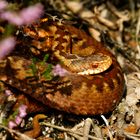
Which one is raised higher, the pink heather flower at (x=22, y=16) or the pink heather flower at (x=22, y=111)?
the pink heather flower at (x=22, y=16)

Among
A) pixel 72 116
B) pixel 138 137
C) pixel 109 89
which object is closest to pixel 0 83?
pixel 72 116

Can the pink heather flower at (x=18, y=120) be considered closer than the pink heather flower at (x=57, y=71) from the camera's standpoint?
Yes

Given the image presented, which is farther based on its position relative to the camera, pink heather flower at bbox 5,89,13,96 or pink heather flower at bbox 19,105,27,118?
pink heather flower at bbox 5,89,13,96

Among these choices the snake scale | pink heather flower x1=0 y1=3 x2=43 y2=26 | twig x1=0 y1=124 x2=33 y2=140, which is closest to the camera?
pink heather flower x1=0 y1=3 x2=43 y2=26

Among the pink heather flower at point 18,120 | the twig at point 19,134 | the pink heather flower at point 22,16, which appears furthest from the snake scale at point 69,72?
the pink heather flower at point 22,16

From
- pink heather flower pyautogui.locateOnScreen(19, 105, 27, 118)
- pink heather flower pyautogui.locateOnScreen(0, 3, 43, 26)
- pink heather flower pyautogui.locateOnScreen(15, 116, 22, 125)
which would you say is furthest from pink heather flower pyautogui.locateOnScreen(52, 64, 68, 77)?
pink heather flower pyautogui.locateOnScreen(0, 3, 43, 26)

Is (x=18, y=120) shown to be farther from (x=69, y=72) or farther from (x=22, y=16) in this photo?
(x=22, y=16)

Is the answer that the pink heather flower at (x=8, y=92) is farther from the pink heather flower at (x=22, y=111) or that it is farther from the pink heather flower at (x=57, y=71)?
the pink heather flower at (x=57, y=71)

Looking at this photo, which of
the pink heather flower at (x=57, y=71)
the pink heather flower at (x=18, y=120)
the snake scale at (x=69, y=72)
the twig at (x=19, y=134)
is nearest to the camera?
the twig at (x=19, y=134)

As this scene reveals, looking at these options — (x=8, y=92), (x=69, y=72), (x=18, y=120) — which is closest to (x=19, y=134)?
(x=18, y=120)

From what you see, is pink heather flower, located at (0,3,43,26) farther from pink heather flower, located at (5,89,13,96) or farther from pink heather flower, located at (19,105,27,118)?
pink heather flower, located at (5,89,13,96)
